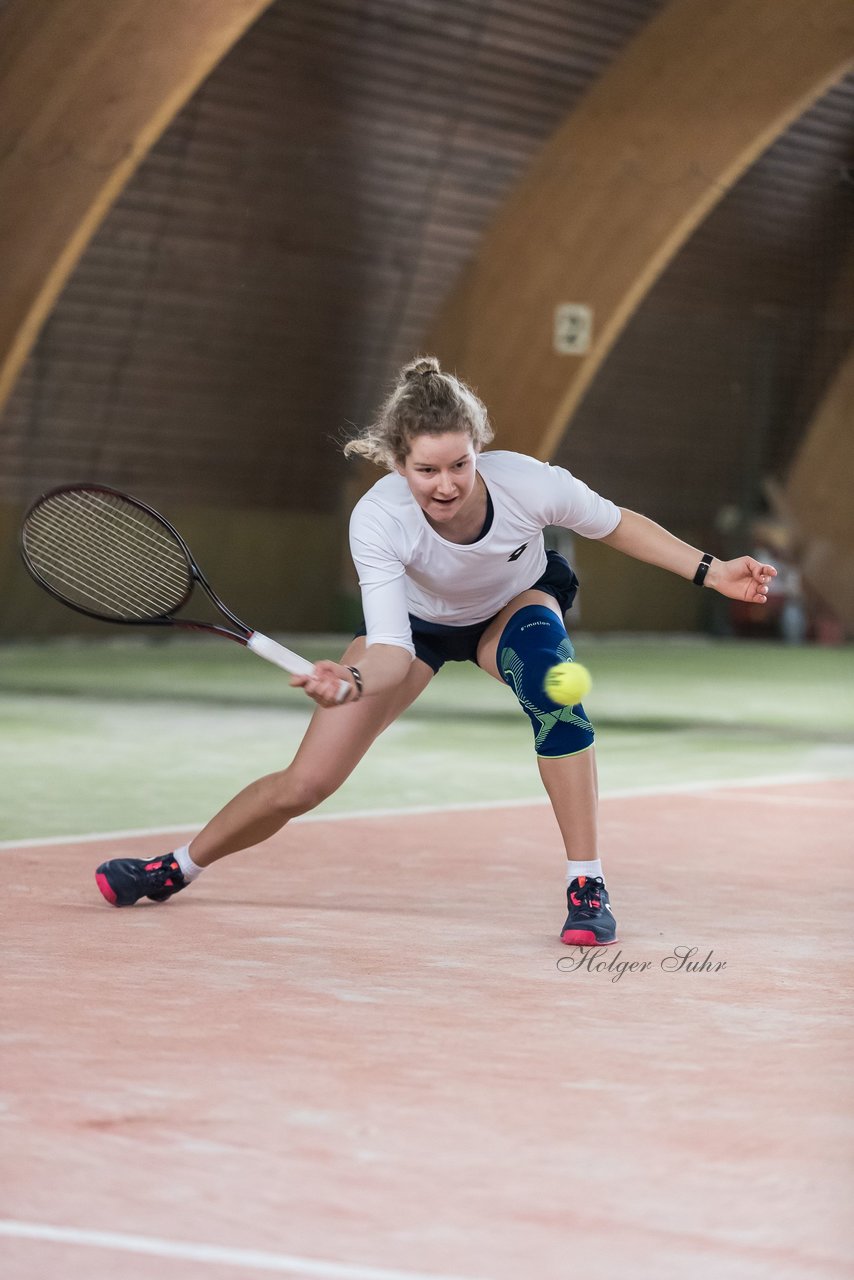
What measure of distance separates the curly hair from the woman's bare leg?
0.55 meters

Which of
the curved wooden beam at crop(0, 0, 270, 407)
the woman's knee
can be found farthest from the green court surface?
the curved wooden beam at crop(0, 0, 270, 407)

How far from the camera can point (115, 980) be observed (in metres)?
4.56

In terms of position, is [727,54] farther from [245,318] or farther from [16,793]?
[16,793]

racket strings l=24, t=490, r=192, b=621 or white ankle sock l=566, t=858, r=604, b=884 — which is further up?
racket strings l=24, t=490, r=192, b=621

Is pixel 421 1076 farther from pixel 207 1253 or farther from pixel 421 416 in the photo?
pixel 421 416

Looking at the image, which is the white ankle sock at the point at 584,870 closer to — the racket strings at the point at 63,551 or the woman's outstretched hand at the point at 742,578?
the woman's outstretched hand at the point at 742,578

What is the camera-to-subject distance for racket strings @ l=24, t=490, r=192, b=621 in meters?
5.37

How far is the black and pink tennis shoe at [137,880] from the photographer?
217 inches

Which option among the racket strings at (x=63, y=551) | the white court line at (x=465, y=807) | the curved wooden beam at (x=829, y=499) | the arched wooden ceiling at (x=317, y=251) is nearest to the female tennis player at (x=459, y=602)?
the racket strings at (x=63, y=551)

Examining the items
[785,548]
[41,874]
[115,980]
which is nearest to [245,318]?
[785,548]

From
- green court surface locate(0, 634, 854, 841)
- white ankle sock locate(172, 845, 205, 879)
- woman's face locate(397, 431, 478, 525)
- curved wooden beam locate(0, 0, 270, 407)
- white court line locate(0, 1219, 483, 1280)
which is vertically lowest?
green court surface locate(0, 634, 854, 841)

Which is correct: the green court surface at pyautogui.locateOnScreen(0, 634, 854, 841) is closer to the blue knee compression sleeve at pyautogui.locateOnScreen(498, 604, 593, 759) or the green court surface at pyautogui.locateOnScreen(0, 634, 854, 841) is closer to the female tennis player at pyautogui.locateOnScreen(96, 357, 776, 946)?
the female tennis player at pyautogui.locateOnScreen(96, 357, 776, 946)

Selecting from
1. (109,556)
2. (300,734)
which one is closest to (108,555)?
(109,556)

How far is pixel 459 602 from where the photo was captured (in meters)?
5.34
